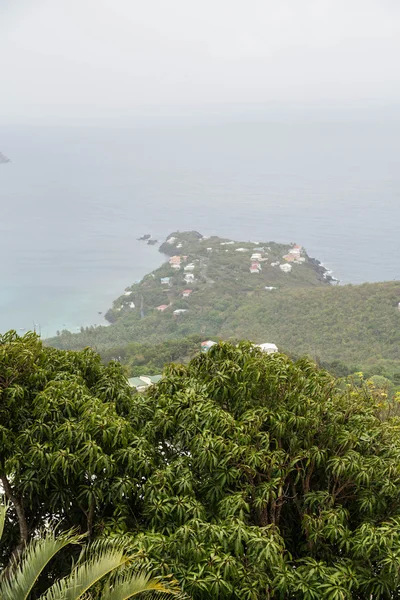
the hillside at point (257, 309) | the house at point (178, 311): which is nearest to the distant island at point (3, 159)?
the hillside at point (257, 309)

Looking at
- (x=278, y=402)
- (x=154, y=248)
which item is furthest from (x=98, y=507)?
(x=154, y=248)

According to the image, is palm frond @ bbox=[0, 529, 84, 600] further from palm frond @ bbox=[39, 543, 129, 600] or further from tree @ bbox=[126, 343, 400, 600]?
tree @ bbox=[126, 343, 400, 600]

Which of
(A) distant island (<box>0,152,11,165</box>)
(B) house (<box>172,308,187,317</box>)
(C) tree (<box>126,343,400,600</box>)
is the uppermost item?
(C) tree (<box>126,343,400,600</box>)

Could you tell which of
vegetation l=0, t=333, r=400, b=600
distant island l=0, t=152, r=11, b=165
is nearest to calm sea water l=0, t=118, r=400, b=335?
distant island l=0, t=152, r=11, b=165

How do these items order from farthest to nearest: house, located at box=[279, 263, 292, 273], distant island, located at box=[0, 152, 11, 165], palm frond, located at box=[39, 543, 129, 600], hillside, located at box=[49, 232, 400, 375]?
distant island, located at box=[0, 152, 11, 165] < house, located at box=[279, 263, 292, 273] < hillside, located at box=[49, 232, 400, 375] < palm frond, located at box=[39, 543, 129, 600]

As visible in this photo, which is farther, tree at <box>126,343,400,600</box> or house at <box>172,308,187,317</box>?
house at <box>172,308,187,317</box>

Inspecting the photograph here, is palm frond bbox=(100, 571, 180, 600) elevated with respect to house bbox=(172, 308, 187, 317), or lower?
elevated

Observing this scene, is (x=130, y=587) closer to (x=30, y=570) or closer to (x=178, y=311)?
(x=30, y=570)
